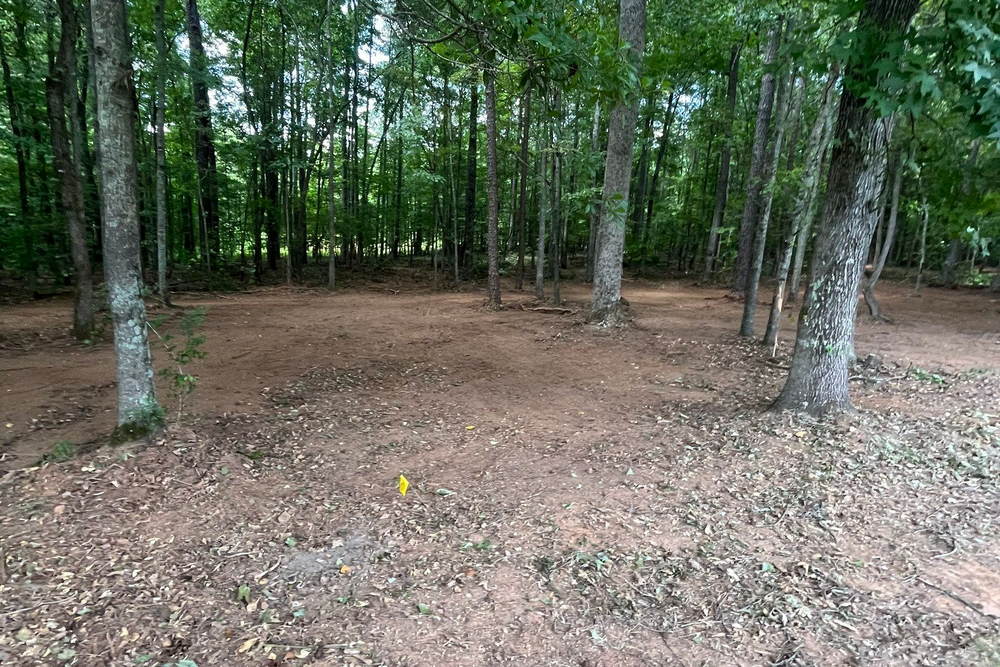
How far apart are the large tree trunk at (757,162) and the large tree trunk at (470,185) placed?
896 centimetres

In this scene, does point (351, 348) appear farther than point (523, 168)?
No

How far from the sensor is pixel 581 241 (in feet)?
97.1

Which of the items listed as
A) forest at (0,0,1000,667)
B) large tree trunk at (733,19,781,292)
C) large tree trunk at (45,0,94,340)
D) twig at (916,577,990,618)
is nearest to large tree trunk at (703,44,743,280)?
large tree trunk at (733,19,781,292)

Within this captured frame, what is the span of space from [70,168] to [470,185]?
1419 cm

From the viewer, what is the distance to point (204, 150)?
55.2ft

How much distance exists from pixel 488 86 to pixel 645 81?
28.8ft

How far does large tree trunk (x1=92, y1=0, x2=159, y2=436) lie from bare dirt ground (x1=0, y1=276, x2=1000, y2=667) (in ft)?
1.56

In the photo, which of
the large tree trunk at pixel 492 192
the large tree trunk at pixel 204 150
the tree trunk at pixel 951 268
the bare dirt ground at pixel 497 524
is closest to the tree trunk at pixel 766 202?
the bare dirt ground at pixel 497 524

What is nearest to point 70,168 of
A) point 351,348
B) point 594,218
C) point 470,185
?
point 351,348

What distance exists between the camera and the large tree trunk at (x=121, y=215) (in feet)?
12.5

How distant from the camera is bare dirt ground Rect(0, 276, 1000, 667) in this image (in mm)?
2842

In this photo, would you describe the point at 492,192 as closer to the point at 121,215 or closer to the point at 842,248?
the point at 842,248

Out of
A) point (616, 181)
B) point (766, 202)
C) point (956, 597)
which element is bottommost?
point (956, 597)

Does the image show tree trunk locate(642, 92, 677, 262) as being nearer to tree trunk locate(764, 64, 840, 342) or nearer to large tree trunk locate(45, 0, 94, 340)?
tree trunk locate(764, 64, 840, 342)
